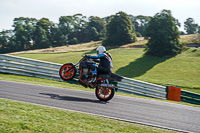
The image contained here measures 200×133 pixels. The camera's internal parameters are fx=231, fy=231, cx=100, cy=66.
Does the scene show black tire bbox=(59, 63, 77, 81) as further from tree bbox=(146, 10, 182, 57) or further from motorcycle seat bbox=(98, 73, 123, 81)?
tree bbox=(146, 10, 182, 57)

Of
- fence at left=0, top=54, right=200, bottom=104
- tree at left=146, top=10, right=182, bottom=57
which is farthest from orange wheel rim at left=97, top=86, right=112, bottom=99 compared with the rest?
tree at left=146, top=10, right=182, bottom=57

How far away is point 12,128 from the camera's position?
198 inches

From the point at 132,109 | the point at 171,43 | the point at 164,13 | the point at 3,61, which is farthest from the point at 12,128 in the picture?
the point at 164,13

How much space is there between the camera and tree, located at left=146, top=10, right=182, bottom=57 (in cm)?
5812

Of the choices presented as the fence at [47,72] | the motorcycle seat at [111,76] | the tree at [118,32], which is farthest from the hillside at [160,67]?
the motorcycle seat at [111,76]

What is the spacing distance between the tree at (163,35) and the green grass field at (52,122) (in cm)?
5399

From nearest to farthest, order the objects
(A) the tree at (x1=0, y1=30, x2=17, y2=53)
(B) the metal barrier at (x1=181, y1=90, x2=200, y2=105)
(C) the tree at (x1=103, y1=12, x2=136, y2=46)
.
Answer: (B) the metal barrier at (x1=181, y1=90, x2=200, y2=105)
(C) the tree at (x1=103, y1=12, x2=136, y2=46)
(A) the tree at (x1=0, y1=30, x2=17, y2=53)

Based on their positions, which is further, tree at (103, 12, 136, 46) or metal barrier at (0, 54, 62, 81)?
tree at (103, 12, 136, 46)

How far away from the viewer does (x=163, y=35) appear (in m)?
58.0

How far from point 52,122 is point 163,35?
55.7 metres

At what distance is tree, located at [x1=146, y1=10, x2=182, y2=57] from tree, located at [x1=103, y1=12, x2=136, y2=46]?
1937 cm

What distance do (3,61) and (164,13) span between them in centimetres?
5353

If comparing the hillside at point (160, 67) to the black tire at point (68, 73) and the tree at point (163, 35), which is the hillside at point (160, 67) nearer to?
the tree at point (163, 35)

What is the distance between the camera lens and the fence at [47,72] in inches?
580
